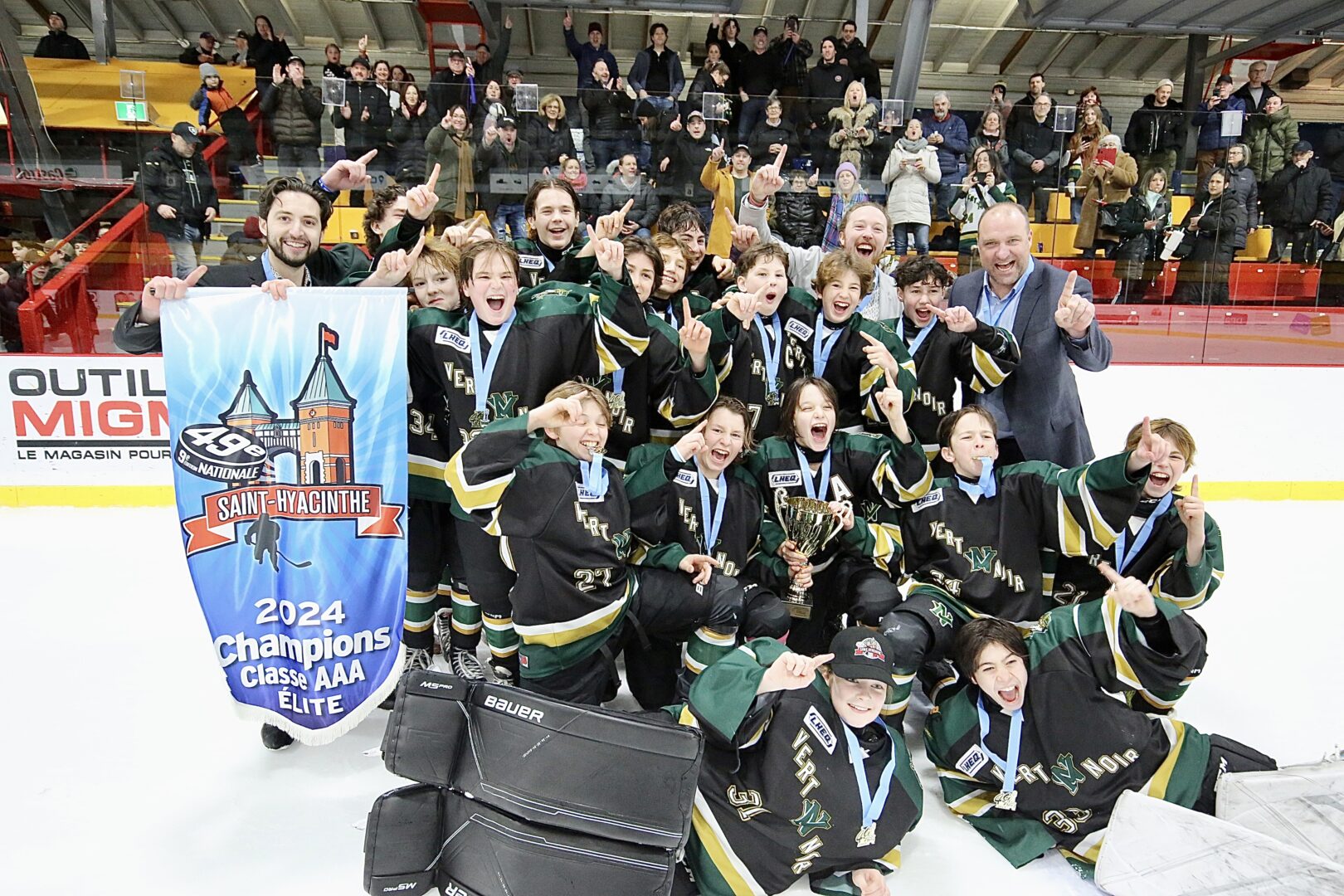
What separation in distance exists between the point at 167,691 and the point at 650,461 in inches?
69.0

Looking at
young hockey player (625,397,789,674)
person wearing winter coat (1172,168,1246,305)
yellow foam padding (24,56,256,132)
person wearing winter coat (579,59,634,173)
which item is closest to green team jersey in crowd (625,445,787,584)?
young hockey player (625,397,789,674)

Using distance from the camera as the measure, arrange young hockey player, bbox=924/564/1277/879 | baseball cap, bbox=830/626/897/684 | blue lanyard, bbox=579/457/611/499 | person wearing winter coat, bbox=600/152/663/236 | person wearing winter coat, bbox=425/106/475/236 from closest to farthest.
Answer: baseball cap, bbox=830/626/897/684 → young hockey player, bbox=924/564/1277/879 → blue lanyard, bbox=579/457/611/499 → person wearing winter coat, bbox=425/106/475/236 → person wearing winter coat, bbox=600/152/663/236

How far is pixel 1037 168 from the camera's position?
5133 mm

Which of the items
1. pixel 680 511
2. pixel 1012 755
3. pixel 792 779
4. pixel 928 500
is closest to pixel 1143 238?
pixel 928 500

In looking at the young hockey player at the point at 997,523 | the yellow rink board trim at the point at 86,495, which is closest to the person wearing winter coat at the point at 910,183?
the young hockey player at the point at 997,523

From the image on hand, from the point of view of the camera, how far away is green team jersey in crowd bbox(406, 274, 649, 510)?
2592 millimetres

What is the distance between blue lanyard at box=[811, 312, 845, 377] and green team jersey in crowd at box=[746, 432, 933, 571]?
287 millimetres

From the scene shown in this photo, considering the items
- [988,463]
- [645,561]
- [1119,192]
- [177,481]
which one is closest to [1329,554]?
[1119,192]

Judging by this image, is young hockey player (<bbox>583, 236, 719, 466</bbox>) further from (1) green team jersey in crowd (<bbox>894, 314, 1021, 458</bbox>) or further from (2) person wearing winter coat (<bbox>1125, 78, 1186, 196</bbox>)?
(2) person wearing winter coat (<bbox>1125, 78, 1186, 196</bbox>)

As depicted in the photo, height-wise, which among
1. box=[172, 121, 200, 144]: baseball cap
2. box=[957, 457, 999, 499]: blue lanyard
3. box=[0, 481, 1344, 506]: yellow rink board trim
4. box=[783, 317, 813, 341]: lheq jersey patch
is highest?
box=[172, 121, 200, 144]: baseball cap

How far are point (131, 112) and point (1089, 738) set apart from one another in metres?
5.20

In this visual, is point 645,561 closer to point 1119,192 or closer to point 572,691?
point 572,691

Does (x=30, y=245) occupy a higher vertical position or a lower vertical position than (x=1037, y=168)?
lower

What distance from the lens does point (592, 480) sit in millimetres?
2418
